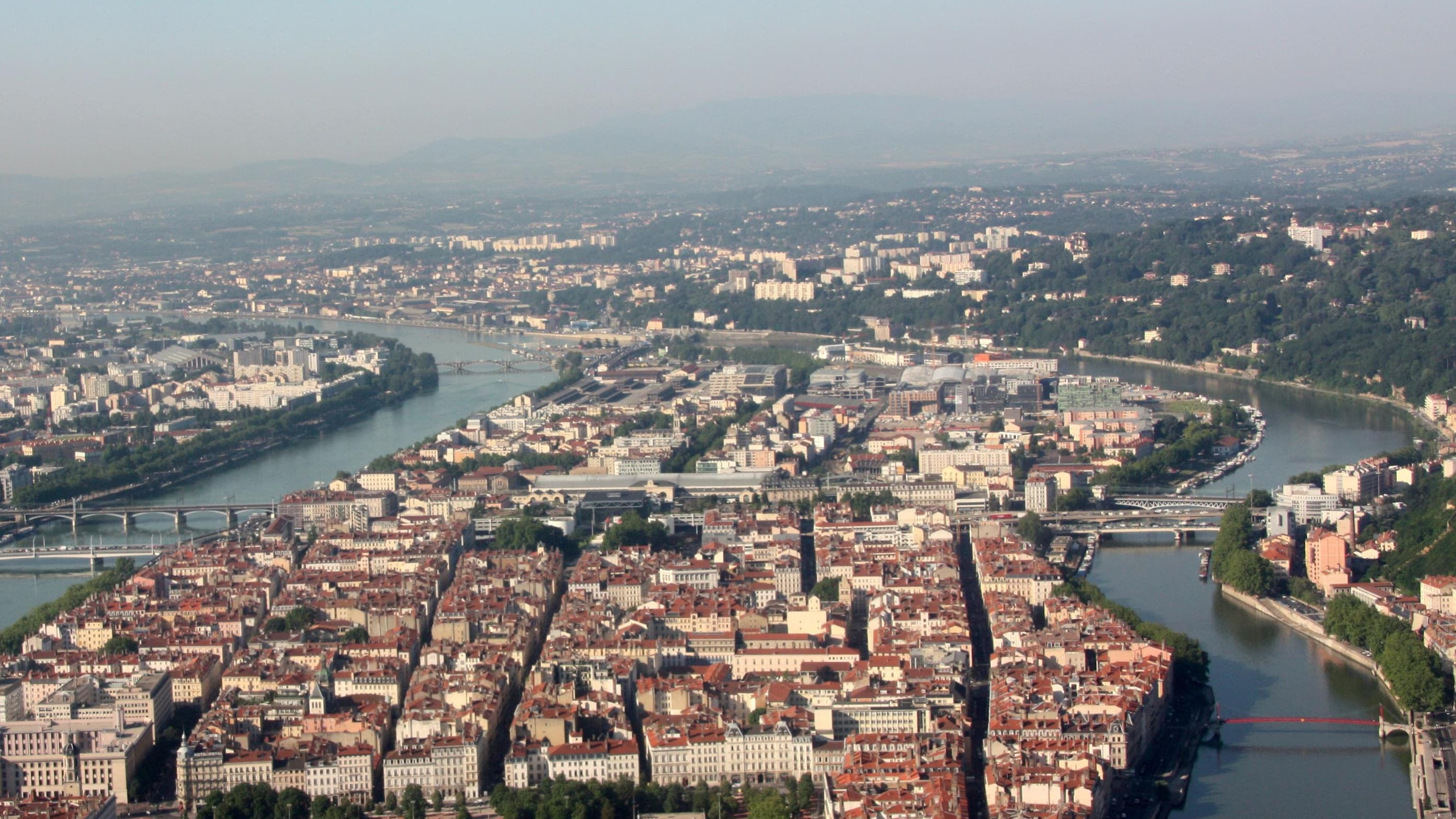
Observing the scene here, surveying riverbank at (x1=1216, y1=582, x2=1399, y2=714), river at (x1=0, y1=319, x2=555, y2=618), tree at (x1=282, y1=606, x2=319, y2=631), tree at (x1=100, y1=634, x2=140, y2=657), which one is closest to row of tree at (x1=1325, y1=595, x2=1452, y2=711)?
riverbank at (x1=1216, y1=582, x2=1399, y2=714)

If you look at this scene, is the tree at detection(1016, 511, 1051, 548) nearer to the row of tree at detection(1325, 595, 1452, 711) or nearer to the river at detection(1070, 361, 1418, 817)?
the river at detection(1070, 361, 1418, 817)

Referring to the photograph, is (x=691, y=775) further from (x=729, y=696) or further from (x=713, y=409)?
(x=713, y=409)

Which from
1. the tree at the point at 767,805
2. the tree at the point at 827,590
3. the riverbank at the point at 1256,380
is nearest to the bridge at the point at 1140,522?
the tree at the point at 827,590

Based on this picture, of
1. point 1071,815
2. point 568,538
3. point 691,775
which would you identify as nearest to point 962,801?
point 1071,815

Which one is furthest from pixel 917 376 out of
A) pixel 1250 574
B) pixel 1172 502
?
pixel 1250 574

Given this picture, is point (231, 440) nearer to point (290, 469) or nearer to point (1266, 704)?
point (290, 469)

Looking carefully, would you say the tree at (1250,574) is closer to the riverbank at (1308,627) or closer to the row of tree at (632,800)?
the riverbank at (1308,627)

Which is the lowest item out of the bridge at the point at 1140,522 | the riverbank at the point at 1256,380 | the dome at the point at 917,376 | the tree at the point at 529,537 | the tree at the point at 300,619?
the riverbank at the point at 1256,380

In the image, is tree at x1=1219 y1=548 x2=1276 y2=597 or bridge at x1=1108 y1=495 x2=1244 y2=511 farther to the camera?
bridge at x1=1108 y1=495 x2=1244 y2=511
